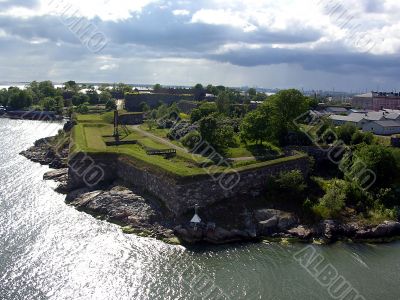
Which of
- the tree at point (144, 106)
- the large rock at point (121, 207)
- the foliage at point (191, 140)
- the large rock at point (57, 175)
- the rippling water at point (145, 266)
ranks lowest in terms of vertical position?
the large rock at point (57, 175)

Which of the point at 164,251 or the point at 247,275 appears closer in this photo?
the point at 247,275

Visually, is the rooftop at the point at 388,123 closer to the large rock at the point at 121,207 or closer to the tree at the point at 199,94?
the large rock at the point at 121,207

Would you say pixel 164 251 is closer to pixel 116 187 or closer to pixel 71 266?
pixel 71 266

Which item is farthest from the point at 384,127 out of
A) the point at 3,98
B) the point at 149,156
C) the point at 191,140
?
the point at 3,98

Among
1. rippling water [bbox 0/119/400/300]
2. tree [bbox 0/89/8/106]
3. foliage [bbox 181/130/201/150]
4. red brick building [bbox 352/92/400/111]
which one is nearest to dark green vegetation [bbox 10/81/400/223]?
foliage [bbox 181/130/201/150]

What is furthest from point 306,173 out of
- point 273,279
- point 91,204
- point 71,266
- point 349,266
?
point 71,266

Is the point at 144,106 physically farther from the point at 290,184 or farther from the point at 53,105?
the point at 290,184

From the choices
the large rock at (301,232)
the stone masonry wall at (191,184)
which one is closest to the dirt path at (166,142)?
the stone masonry wall at (191,184)
